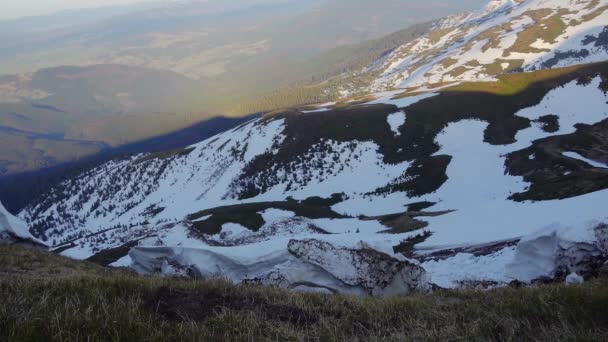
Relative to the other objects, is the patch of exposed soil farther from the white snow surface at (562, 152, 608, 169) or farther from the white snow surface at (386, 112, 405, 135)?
the white snow surface at (386, 112, 405, 135)

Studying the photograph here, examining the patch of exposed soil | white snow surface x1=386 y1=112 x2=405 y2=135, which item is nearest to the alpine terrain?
white snow surface x1=386 y1=112 x2=405 y2=135

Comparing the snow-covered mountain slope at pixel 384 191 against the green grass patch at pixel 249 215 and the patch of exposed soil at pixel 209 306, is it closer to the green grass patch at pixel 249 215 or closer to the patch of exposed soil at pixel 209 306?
the green grass patch at pixel 249 215

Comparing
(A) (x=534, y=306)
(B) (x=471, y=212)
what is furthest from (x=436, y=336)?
(B) (x=471, y=212)

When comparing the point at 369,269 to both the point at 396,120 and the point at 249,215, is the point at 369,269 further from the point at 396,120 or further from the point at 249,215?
the point at 396,120

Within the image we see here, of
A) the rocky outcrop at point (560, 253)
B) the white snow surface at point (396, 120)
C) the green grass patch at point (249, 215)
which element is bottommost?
the green grass patch at point (249, 215)

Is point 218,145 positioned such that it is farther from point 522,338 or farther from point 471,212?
point 522,338

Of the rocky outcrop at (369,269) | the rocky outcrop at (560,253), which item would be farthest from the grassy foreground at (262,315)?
the rocky outcrop at (560,253)

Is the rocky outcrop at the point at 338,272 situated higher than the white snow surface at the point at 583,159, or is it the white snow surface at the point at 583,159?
the rocky outcrop at the point at 338,272
